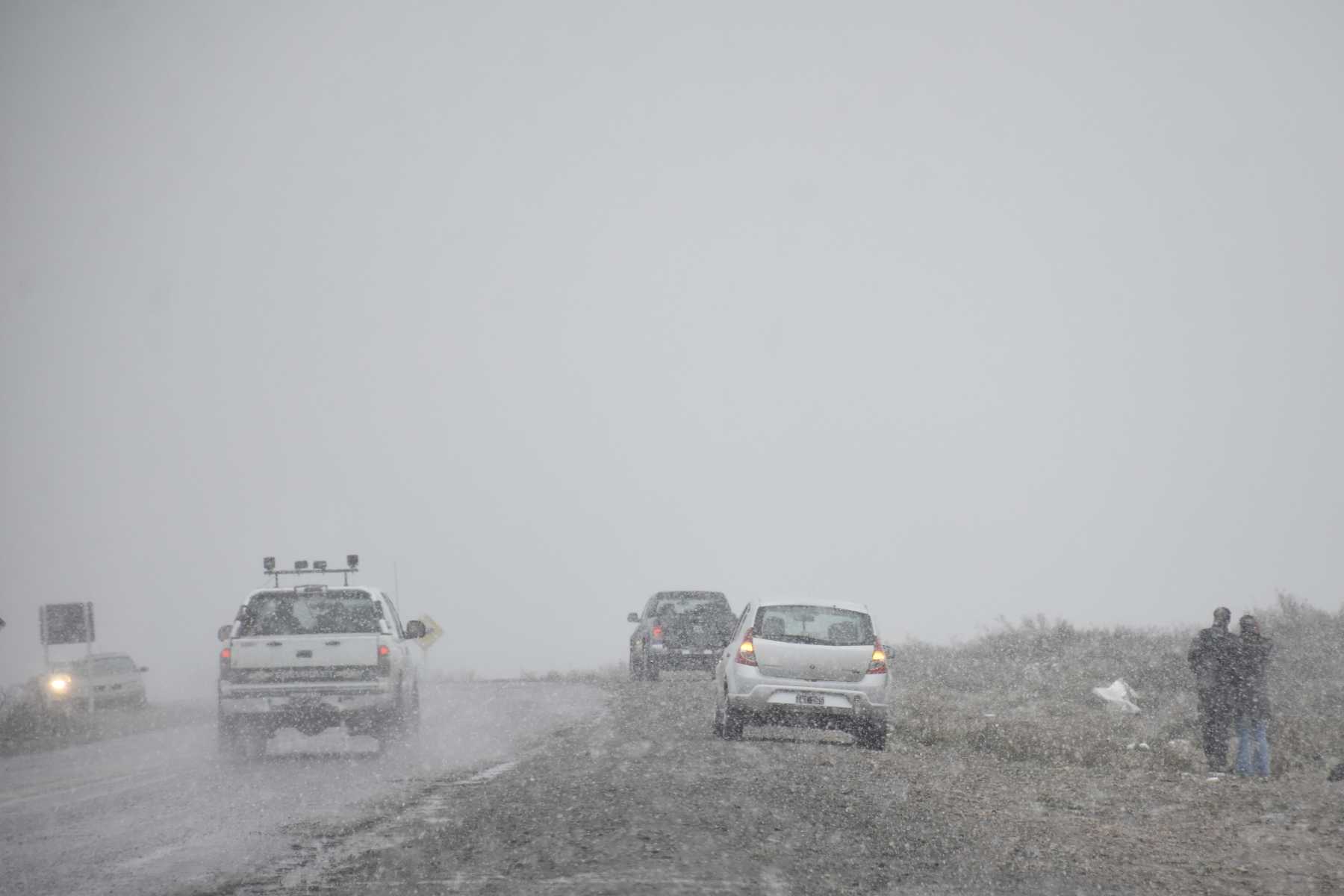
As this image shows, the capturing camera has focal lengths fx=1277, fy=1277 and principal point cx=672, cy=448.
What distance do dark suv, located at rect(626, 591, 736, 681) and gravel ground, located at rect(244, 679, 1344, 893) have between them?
1356 cm

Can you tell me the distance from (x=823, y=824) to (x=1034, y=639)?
19.3m

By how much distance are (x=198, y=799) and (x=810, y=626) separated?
7.15 metres

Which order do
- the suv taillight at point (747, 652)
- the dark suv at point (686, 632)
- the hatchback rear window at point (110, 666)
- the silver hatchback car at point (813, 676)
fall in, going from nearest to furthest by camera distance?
1. the silver hatchback car at point (813, 676)
2. the suv taillight at point (747, 652)
3. the dark suv at point (686, 632)
4. the hatchback rear window at point (110, 666)

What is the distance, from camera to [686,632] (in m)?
27.3

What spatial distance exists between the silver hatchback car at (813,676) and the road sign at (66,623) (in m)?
16.8

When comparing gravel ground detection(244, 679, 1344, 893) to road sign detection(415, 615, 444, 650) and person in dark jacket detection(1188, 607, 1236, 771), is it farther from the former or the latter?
road sign detection(415, 615, 444, 650)

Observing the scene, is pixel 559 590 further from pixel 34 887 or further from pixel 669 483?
pixel 34 887

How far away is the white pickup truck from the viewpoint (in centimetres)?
1493

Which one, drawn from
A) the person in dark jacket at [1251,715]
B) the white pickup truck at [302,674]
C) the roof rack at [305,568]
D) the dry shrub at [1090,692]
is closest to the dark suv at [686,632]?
the dry shrub at [1090,692]

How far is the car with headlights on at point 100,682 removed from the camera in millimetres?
29734

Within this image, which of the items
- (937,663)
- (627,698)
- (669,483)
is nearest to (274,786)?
(627,698)

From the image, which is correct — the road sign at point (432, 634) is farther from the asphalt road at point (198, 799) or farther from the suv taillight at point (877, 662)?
the suv taillight at point (877, 662)

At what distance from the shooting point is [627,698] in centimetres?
2373

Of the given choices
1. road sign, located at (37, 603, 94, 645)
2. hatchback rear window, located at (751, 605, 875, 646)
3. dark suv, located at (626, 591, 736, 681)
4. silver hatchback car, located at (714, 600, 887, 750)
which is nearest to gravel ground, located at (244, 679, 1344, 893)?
silver hatchback car, located at (714, 600, 887, 750)
